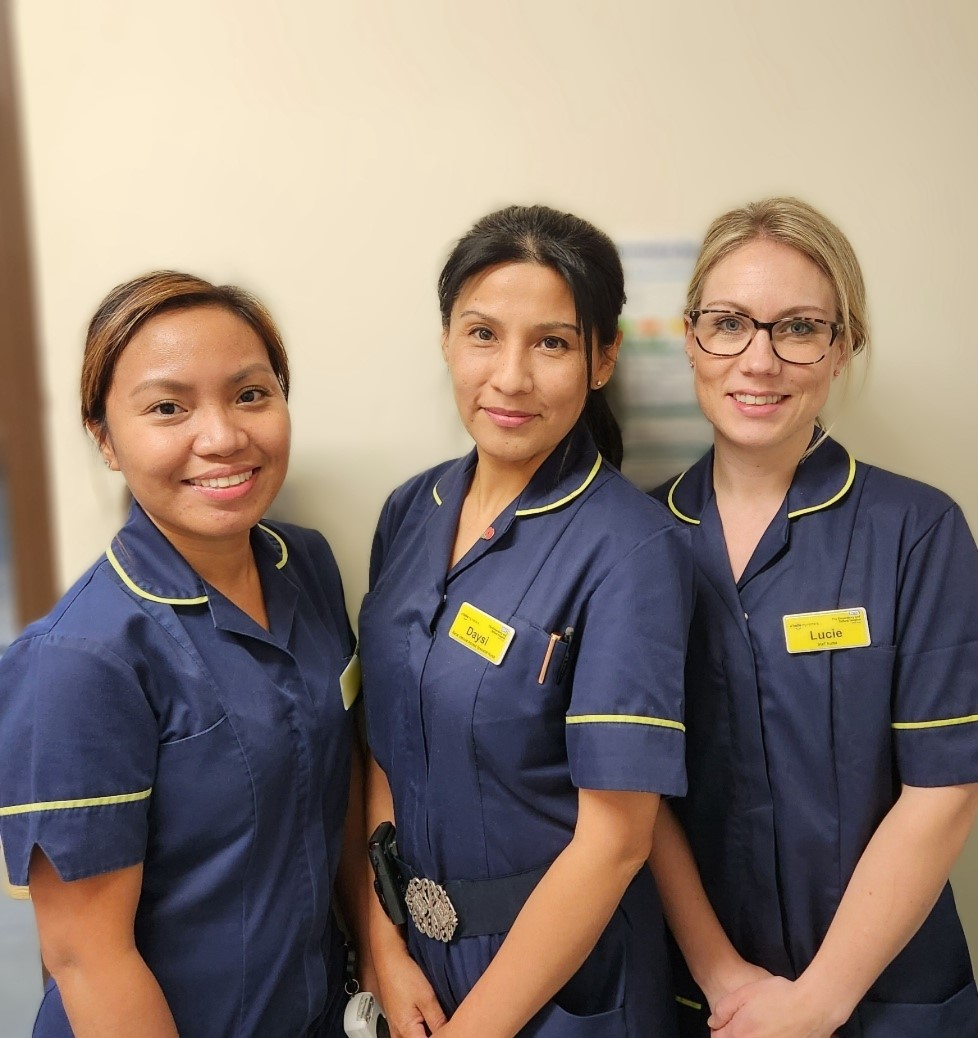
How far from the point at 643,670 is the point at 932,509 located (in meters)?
0.52

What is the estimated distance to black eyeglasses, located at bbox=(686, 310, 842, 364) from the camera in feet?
3.95

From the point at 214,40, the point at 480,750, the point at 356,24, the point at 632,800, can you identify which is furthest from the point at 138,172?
the point at 632,800

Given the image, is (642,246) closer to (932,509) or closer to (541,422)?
(541,422)

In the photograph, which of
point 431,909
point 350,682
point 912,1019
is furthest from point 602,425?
point 912,1019

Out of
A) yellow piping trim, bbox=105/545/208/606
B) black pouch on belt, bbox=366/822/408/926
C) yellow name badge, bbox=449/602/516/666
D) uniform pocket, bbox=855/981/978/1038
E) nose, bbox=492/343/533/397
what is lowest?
uniform pocket, bbox=855/981/978/1038

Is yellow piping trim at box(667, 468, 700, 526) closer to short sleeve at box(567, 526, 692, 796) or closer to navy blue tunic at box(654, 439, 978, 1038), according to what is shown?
navy blue tunic at box(654, 439, 978, 1038)

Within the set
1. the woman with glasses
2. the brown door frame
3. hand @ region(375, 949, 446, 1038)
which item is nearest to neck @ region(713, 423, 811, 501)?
the woman with glasses

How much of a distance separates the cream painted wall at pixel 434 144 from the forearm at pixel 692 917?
91cm

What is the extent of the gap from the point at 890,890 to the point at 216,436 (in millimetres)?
1142

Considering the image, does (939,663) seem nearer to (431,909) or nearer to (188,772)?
(431,909)

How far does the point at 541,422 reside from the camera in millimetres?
1178

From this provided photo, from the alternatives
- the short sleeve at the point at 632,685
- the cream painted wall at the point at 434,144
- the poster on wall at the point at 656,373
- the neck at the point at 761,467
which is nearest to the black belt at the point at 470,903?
the short sleeve at the point at 632,685

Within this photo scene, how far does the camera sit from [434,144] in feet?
4.91

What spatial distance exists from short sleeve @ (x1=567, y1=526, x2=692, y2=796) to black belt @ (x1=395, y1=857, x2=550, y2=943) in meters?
0.22
